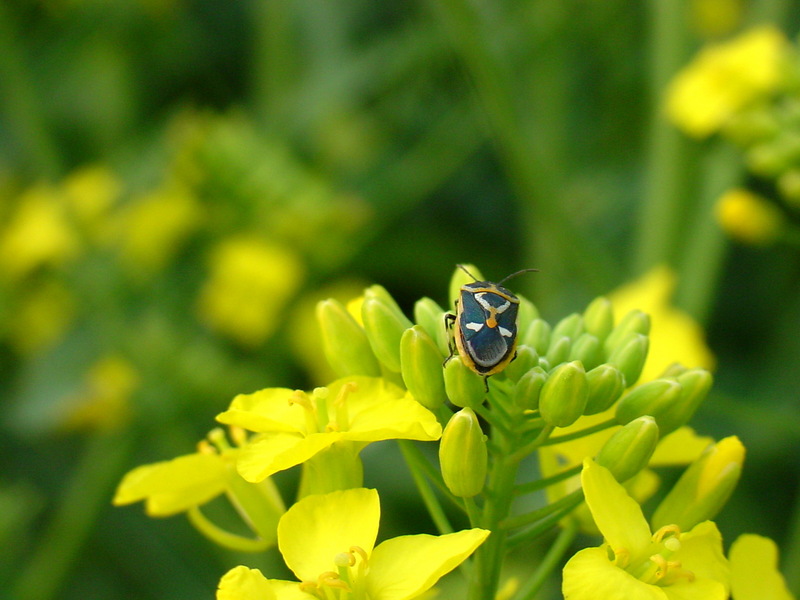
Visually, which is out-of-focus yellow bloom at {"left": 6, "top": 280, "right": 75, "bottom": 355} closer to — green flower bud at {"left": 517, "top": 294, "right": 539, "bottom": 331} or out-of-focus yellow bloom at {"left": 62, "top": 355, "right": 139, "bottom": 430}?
out-of-focus yellow bloom at {"left": 62, "top": 355, "right": 139, "bottom": 430}

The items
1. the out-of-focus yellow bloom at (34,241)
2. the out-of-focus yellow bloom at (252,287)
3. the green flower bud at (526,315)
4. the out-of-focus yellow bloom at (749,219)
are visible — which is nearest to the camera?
the green flower bud at (526,315)

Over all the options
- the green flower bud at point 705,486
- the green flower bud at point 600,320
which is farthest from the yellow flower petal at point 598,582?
the green flower bud at point 600,320

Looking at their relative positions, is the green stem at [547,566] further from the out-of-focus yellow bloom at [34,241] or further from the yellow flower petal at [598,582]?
the out-of-focus yellow bloom at [34,241]

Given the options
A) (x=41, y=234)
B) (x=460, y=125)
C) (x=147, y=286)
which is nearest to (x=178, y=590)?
(x=147, y=286)

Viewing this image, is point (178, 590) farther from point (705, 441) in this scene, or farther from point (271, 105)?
point (705, 441)

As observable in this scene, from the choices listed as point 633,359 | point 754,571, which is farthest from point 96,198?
point 754,571

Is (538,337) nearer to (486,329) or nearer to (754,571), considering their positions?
(486,329)
